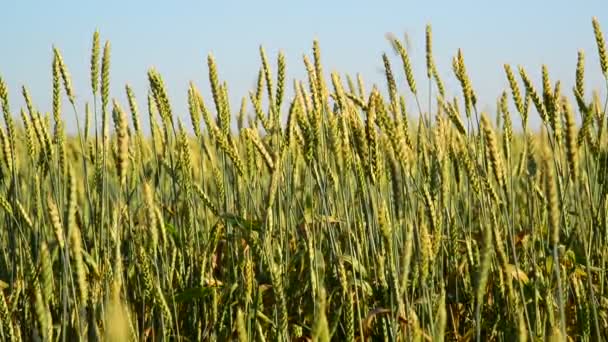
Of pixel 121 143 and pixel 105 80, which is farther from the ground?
pixel 105 80

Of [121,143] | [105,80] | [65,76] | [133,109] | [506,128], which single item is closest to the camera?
[121,143]

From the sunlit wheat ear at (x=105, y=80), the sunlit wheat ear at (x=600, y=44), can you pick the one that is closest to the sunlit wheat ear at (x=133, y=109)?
the sunlit wheat ear at (x=105, y=80)

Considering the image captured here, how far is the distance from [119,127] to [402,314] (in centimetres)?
62

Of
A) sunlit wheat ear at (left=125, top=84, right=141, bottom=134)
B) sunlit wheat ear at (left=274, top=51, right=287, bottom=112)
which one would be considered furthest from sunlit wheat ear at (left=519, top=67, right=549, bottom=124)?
sunlit wheat ear at (left=125, top=84, right=141, bottom=134)

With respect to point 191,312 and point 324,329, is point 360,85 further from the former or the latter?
point 324,329

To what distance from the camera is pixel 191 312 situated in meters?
1.80

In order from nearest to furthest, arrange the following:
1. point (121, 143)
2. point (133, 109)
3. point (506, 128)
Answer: point (121, 143) → point (506, 128) → point (133, 109)

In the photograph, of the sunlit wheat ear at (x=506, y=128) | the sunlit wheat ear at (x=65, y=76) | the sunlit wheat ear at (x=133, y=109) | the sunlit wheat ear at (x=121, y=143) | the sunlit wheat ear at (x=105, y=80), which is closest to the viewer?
the sunlit wheat ear at (x=121, y=143)

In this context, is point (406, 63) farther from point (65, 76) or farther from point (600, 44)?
point (65, 76)

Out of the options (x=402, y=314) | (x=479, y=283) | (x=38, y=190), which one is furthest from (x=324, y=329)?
(x=38, y=190)

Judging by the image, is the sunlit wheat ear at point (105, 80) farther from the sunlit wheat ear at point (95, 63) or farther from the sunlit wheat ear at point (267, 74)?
the sunlit wheat ear at point (267, 74)

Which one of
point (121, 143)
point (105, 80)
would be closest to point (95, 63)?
point (105, 80)

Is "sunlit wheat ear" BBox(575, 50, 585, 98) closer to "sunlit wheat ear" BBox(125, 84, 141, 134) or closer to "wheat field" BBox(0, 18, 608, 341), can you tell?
"wheat field" BBox(0, 18, 608, 341)

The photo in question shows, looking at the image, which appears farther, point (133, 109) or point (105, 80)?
point (133, 109)
